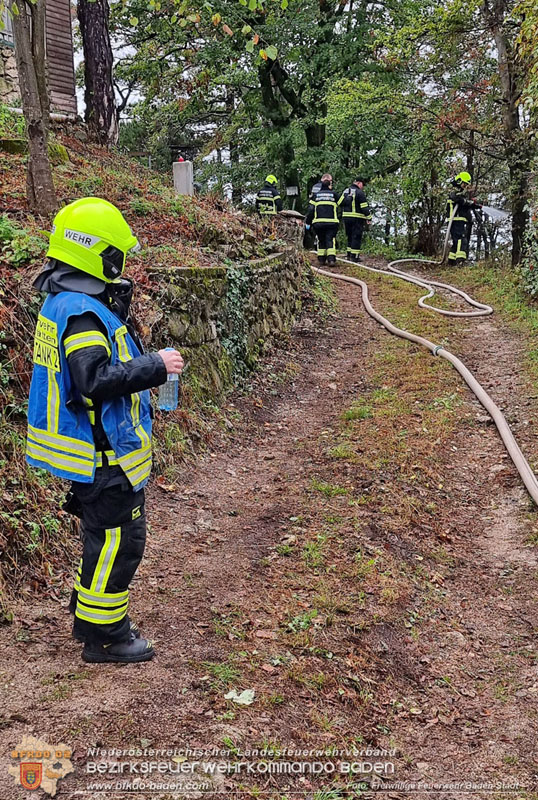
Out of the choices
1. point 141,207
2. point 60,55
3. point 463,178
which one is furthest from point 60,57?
point 463,178

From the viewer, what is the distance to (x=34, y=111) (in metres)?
5.50

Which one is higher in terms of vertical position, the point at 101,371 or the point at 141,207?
the point at 141,207

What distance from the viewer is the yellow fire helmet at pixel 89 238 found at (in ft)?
8.42

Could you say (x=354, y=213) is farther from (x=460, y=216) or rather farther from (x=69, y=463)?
(x=69, y=463)

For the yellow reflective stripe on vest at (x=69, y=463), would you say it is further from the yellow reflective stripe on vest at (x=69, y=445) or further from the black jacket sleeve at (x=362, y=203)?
the black jacket sleeve at (x=362, y=203)

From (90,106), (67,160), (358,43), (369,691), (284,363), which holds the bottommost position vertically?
(369,691)

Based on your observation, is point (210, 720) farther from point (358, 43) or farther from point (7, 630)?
point (358, 43)

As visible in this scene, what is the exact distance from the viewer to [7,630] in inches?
126

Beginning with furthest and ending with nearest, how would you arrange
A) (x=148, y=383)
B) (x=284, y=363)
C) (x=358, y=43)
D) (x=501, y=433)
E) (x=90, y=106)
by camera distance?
(x=358, y=43), (x=90, y=106), (x=284, y=363), (x=501, y=433), (x=148, y=383)

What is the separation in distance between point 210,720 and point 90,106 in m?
10.5

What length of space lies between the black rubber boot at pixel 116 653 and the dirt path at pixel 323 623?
49mm

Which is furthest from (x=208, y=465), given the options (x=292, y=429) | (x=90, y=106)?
(x=90, y=106)

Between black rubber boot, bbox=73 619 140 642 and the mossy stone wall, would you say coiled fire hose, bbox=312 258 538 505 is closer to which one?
the mossy stone wall

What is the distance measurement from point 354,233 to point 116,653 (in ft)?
48.4
